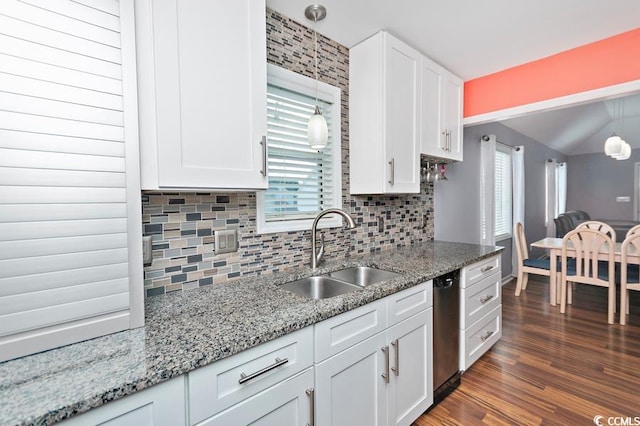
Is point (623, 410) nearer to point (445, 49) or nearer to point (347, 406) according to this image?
point (347, 406)

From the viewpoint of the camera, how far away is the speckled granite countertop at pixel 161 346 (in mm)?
640

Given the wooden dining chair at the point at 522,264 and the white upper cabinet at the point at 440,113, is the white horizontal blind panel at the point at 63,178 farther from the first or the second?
the wooden dining chair at the point at 522,264

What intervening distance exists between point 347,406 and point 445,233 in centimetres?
222

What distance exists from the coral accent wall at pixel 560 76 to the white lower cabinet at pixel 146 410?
292 centimetres

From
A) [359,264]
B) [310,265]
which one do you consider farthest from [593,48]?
[310,265]

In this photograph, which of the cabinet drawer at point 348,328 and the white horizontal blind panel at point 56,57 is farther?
the cabinet drawer at point 348,328

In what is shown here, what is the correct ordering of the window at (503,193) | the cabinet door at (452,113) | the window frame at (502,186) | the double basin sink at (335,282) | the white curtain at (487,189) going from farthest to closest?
the window at (503,193) < the window frame at (502,186) < the white curtain at (487,189) < the cabinet door at (452,113) < the double basin sink at (335,282)

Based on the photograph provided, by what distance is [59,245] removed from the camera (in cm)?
81

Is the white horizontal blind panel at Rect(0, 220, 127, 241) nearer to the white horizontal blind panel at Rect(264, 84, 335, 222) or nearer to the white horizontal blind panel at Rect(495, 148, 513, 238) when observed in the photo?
the white horizontal blind panel at Rect(264, 84, 335, 222)

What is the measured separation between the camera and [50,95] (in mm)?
797

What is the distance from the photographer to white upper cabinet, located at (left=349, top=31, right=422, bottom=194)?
A: 1902mm

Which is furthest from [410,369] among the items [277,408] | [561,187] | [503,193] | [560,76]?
[561,187]

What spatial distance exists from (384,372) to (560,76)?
2.47 metres

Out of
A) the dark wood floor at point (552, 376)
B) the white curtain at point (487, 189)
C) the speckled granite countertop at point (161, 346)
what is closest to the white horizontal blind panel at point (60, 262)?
the speckled granite countertop at point (161, 346)
